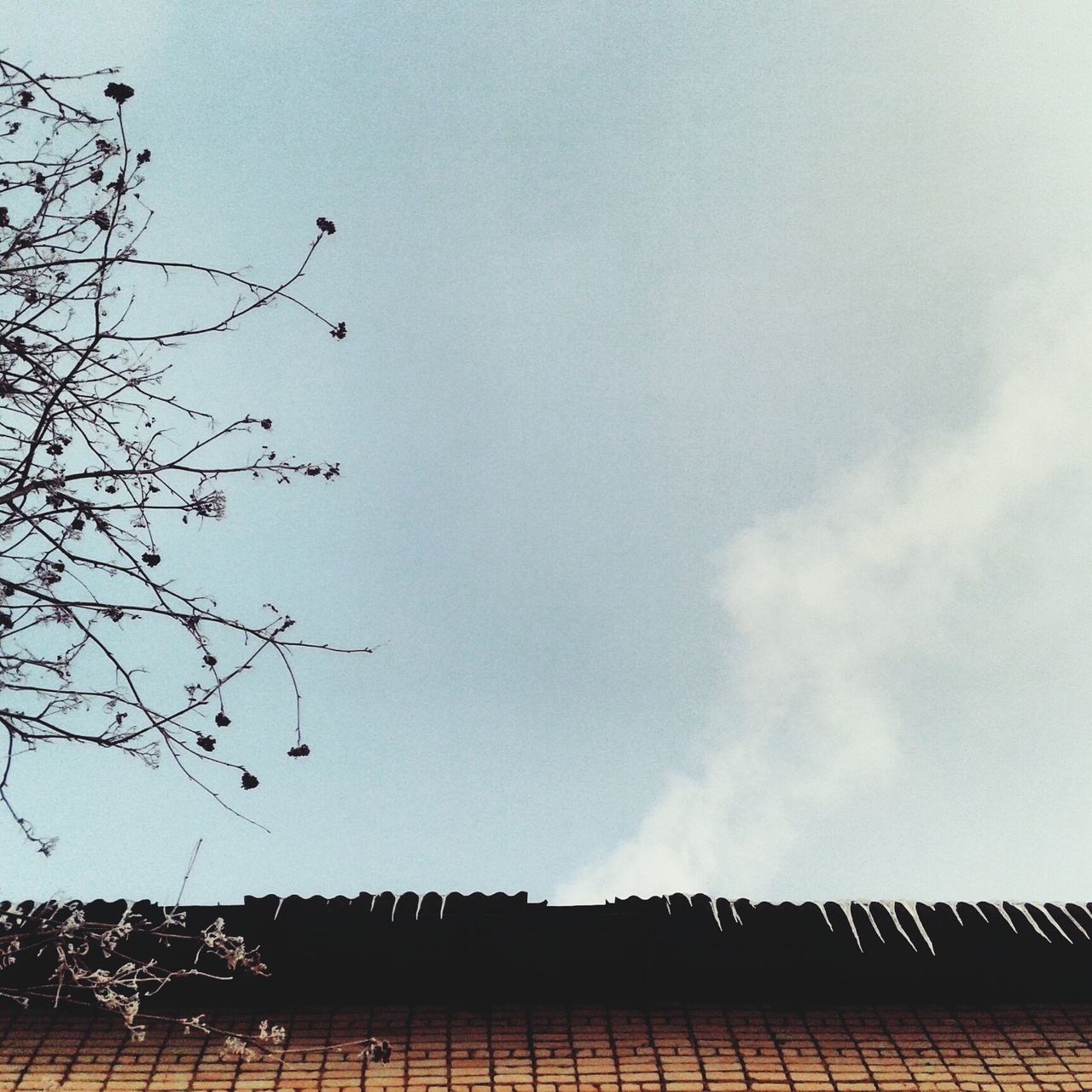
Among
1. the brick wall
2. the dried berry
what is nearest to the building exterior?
the brick wall

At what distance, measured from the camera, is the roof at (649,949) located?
5281 mm

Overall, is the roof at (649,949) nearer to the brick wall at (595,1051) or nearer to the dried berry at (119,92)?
the brick wall at (595,1051)

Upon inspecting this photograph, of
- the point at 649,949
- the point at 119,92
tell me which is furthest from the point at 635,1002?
the point at 119,92

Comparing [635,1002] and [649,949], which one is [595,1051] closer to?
[635,1002]

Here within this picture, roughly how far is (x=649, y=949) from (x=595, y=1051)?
66cm

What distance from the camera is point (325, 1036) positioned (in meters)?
5.16

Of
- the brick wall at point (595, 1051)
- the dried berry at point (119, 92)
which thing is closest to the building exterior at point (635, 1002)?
the brick wall at point (595, 1051)

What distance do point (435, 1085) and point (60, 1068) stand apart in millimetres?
2129

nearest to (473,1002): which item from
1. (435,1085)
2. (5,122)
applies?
(435,1085)

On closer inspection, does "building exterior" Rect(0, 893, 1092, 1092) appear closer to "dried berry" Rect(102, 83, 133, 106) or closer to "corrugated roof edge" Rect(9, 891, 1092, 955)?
"corrugated roof edge" Rect(9, 891, 1092, 955)

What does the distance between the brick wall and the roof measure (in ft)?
0.43

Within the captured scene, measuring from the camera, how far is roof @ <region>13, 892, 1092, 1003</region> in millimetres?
5281

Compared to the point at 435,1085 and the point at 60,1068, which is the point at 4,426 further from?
the point at 435,1085

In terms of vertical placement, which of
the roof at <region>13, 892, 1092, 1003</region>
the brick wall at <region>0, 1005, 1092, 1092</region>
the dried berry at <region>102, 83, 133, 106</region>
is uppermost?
the dried berry at <region>102, 83, 133, 106</region>
